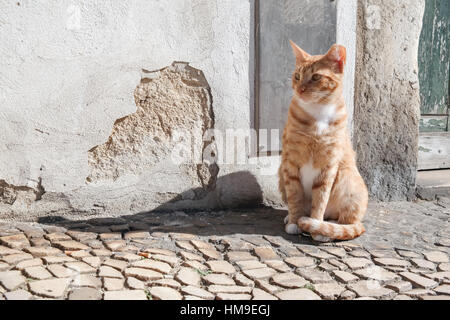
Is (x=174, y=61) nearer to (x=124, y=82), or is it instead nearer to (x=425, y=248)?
(x=124, y=82)

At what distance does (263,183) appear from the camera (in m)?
3.76

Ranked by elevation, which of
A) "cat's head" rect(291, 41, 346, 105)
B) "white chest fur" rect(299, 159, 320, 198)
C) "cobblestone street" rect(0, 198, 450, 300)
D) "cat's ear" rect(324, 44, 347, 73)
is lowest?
"cobblestone street" rect(0, 198, 450, 300)

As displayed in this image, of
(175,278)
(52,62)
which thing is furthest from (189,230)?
(52,62)

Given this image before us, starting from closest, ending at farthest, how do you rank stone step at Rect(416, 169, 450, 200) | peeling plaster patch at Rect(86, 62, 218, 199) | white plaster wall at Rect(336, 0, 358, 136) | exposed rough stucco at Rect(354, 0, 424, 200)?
1. peeling plaster patch at Rect(86, 62, 218, 199)
2. white plaster wall at Rect(336, 0, 358, 136)
3. exposed rough stucco at Rect(354, 0, 424, 200)
4. stone step at Rect(416, 169, 450, 200)

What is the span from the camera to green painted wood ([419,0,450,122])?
4.67m

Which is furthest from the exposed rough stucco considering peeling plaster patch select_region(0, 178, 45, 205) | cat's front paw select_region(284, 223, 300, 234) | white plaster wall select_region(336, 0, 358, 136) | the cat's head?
peeling plaster patch select_region(0, 178, 45, 205)

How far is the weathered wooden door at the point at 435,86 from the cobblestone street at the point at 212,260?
4.83 feet

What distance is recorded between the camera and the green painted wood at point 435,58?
15.3 feet

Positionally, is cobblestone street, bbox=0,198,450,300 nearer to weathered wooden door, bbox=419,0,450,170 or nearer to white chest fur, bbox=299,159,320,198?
white chest fur, bbox=299,159,320,198

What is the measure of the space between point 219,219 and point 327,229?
2.95 ft

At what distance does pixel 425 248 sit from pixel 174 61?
2.25 meters

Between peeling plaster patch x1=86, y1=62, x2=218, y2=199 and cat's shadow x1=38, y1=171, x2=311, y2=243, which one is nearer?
cat's shadow x1=38, y1=171, x2=311, y2=243

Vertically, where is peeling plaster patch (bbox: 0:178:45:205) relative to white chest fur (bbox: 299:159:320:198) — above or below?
below

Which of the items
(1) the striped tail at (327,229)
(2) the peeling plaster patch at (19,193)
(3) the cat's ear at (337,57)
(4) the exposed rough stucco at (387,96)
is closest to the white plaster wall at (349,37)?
(4) the exposed rough stucco at (387,96)
